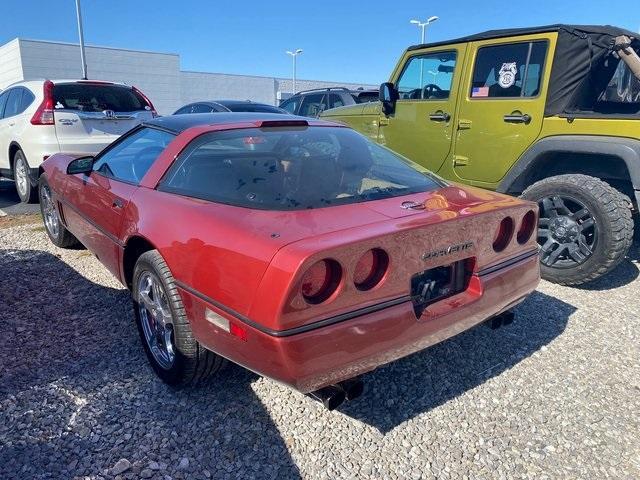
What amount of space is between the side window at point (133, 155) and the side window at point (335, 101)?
6603mm

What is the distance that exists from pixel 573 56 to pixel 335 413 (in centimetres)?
380

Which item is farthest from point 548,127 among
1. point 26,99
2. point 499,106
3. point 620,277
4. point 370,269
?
point 26,99

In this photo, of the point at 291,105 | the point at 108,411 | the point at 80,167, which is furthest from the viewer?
the point at 291,105

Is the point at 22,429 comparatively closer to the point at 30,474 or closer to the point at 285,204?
the point at 30,474

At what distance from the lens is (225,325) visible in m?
1.99

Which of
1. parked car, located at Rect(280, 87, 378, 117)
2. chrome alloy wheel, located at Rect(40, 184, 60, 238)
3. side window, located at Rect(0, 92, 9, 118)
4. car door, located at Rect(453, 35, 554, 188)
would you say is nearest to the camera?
car door, located at Rect(453, 35, 554, 188)

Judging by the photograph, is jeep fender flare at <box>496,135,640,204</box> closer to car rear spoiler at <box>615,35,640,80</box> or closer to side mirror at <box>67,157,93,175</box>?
A: car rear spoiler at <box>615,35,640,80</box>

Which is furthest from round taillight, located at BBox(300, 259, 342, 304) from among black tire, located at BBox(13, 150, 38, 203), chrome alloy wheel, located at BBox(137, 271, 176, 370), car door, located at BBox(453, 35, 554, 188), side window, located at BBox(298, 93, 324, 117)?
side window, located at BBox(298, 93, 324, 117)

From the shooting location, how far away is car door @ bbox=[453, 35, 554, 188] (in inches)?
170

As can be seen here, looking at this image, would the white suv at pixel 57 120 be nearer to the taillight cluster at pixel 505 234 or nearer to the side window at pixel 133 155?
the side window at pixel 133 155

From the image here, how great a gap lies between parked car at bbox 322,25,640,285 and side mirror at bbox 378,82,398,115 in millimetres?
37

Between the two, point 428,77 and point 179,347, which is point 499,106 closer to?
point 428,77

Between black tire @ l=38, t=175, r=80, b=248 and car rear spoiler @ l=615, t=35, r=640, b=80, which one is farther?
black tire @ l=38, t=175, r=80, b=248

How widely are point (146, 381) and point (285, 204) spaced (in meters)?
1.28
